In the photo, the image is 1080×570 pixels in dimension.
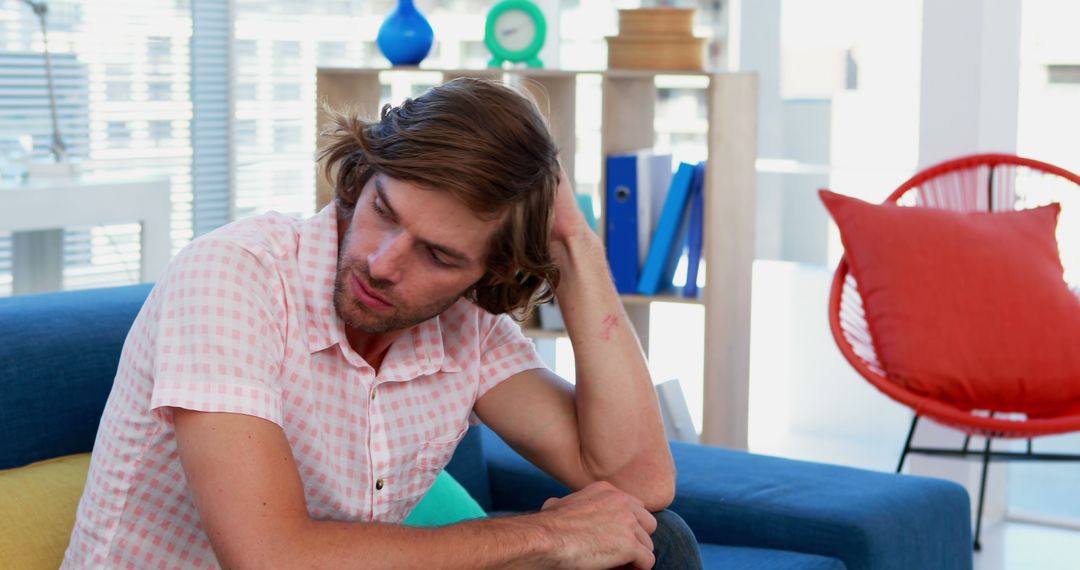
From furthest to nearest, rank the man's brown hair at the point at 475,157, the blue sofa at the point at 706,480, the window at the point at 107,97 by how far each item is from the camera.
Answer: the window at the point at 107,97
the blue sofa at the point at 706,480
the man's brown hair at the point at 475,157

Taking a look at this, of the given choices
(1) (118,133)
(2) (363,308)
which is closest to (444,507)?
(2) (363,308)

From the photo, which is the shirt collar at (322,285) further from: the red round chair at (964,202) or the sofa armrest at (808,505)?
the red round chair at (964,202)

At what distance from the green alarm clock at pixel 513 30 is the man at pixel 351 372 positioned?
191cm

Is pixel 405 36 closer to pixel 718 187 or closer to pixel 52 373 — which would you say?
pixel 718 187

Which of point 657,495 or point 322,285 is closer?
point 322,285

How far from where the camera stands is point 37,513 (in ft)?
5.21

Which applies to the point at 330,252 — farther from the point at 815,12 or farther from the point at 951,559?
the point at 815,12

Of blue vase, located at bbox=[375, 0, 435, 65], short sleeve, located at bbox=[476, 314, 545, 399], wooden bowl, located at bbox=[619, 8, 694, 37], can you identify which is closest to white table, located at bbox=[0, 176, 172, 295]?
blue vase, located at bbox=[375, 0, 435, 65]

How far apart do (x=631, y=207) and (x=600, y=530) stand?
183 cm

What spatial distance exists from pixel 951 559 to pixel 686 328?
8.55ft

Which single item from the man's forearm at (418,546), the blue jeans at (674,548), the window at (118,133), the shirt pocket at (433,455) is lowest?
the blue jeans at (674,548)

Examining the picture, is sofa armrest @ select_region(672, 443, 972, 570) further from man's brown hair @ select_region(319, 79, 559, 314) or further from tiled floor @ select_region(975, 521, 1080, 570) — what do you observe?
tiled floor @ select_region(975, 521, 1080, 570)

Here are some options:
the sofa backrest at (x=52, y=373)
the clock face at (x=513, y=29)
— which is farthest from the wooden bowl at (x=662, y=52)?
the sofa backrest at (x=52, y=373)

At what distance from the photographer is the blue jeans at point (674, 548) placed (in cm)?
161
